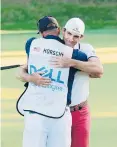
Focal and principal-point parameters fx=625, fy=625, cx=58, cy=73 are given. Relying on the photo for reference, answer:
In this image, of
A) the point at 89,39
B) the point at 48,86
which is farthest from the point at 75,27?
the point at 89,39

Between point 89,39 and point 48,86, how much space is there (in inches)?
331

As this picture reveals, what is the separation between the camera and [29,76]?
2887 mm

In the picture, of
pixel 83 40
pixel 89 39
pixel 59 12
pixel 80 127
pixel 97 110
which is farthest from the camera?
pixel 59 12

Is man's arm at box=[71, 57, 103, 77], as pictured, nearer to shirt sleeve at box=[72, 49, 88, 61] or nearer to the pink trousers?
shirt sleeve at box=[72, 49, 88, 61]

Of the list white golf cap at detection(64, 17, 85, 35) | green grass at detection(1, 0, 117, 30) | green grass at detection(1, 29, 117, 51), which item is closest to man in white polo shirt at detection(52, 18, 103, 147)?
white golf cap at detection(64, 17, 85, 35)

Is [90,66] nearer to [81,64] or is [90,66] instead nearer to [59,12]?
[81,64]

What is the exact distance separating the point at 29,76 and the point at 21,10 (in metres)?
11.7

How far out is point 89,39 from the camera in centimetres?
1118

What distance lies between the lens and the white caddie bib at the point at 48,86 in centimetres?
283

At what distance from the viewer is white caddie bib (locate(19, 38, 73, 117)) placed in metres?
2.83

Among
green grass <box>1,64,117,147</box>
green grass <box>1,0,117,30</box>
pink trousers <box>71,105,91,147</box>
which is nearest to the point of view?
pink trousers <box>71,105,91,147</box>

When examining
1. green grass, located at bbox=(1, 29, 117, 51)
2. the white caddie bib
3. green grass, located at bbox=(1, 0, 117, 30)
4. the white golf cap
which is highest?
green grass, located at bbox=(1, 0, 117, 30)

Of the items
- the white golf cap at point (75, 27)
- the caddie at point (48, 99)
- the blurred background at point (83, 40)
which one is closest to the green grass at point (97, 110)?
the blurred background at point (83, 40)

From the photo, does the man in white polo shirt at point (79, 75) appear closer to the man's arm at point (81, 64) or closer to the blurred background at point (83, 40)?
the man's arm at point (81, 64)
